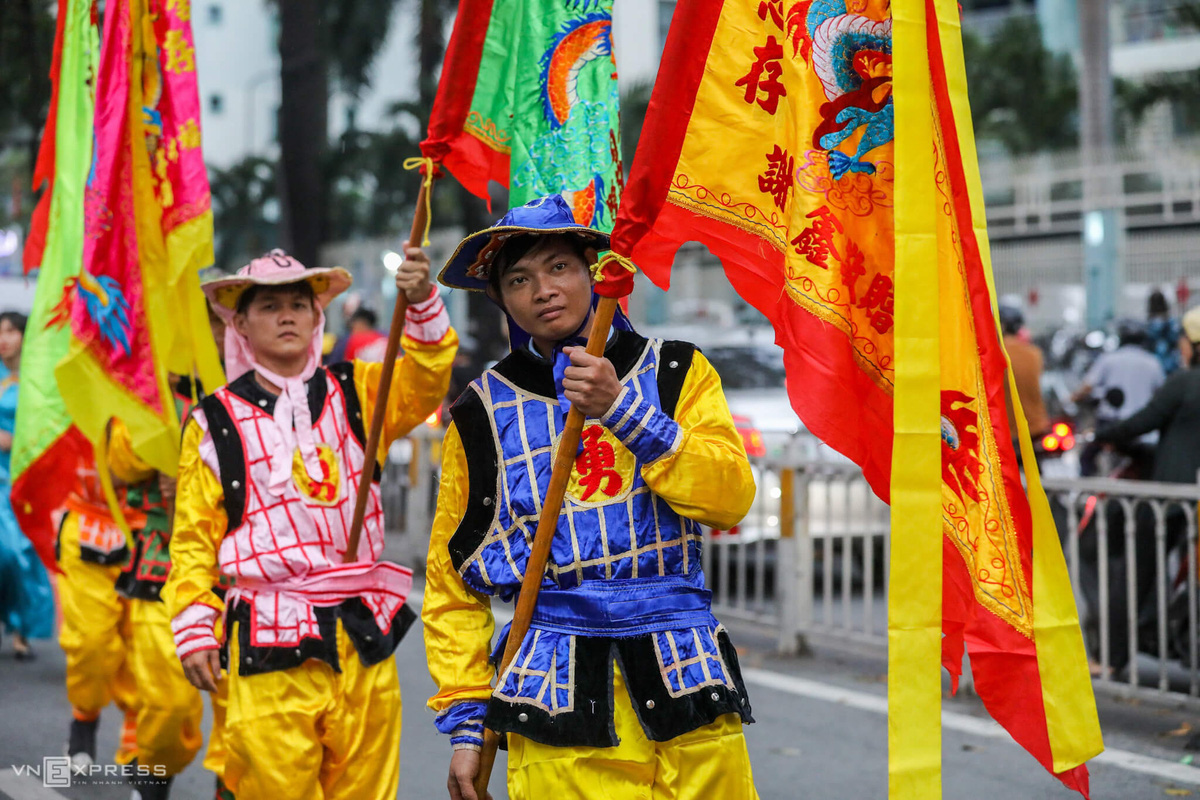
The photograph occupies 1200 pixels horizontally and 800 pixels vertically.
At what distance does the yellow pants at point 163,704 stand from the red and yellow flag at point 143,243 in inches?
26.6

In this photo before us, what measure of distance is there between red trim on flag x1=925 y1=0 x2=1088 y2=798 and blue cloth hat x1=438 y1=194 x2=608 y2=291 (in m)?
0.75

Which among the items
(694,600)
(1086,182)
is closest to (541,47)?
(694,600)

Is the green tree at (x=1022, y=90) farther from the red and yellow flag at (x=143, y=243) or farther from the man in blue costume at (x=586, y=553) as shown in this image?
the man in blue costume at (x=586, y=553)

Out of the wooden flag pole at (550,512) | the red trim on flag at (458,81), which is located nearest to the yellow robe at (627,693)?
the wooden flag pole at (550,512)

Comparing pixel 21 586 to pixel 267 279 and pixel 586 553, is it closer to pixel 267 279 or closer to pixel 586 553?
pixel 267 279

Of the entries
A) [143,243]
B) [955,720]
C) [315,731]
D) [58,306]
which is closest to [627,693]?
[315,731]

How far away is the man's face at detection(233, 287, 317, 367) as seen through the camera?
4152 millimetres

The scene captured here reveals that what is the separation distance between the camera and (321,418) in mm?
4105

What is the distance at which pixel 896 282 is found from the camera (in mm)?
2400

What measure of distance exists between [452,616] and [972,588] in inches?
42.5

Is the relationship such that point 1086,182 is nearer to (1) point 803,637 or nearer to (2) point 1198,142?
(2) point 1198,142

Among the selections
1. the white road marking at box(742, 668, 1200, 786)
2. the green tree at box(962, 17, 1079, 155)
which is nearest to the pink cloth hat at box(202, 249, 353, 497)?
the white road marking at box(742, 668, 1200, 786)

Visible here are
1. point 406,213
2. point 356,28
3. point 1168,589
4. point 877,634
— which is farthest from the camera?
point 406,213

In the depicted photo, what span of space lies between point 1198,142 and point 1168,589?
2296cm
